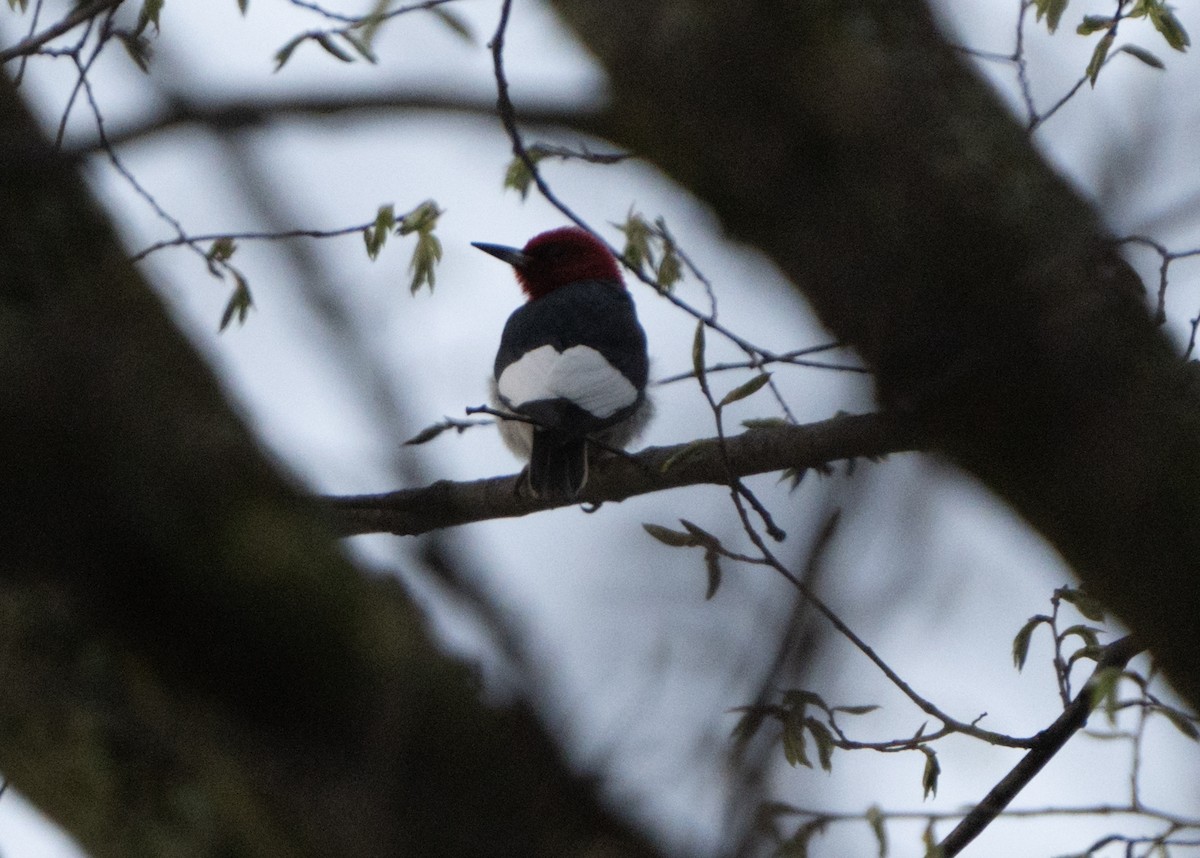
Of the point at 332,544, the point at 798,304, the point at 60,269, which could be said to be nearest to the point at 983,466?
the point at 798,304

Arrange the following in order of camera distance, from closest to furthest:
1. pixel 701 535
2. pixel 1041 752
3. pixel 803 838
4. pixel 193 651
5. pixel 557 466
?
pixel 193 651 → pixel 803 838 → pixel 701 535 → pixel 1041 752 → pixel 557 466

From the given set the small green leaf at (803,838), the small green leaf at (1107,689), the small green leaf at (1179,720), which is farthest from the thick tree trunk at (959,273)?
Result: the small green leaf at (803,838)

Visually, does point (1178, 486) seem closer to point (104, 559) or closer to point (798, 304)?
point (798, 304)

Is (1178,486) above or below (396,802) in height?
above

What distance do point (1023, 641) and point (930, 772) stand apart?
0.47 m

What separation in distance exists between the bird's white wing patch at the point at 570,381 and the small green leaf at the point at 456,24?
193cm

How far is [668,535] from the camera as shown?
8.66 feet

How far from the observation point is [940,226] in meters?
2.03

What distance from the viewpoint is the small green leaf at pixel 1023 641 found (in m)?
3.18

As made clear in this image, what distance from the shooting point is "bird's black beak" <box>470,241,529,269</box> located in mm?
7125

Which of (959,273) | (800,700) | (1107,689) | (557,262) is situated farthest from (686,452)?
(557,262)

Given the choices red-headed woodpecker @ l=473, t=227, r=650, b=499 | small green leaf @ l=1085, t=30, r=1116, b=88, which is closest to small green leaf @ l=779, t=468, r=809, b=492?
red-headed woodpecker @ l=473, t=227, r=650, b=499

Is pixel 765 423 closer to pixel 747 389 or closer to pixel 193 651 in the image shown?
pixel 747 389

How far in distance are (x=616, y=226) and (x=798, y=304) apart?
157 centimetres
